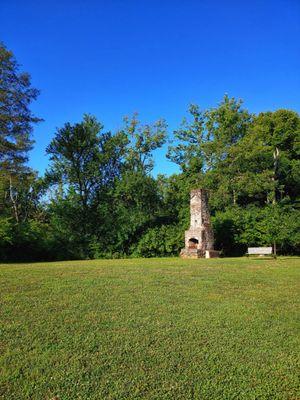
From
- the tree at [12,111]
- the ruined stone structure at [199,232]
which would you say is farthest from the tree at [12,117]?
the ruined stone structure at [199,232]

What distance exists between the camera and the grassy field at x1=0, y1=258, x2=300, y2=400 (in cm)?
358

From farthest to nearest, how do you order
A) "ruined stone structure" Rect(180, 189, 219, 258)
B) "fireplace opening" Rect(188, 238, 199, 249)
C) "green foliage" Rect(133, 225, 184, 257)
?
"green foliage" Rect(133, 225, 184, 257) → "fireplace opening" Rect(188, 238, 199, 249) → "ruined stone structure" Rect(180, 189, 219, 258)

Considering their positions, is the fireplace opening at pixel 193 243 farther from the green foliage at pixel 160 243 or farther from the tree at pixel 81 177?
the tree at pixel 81 177

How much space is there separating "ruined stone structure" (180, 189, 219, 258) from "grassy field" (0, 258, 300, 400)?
9.79m

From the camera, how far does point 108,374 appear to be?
379cm

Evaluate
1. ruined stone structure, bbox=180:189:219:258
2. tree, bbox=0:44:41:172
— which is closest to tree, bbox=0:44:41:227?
tree, bbox=0:44:41:172

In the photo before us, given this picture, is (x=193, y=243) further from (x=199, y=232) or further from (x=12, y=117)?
(x=12, y=117)

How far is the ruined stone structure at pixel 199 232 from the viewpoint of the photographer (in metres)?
17.7

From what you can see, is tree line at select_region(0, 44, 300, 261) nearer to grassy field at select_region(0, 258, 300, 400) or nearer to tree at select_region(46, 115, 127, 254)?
tree at select_region(46, 115, 127, 254)

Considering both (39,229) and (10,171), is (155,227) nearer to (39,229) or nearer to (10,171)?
(39,229)

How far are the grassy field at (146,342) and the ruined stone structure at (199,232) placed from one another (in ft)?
32.1

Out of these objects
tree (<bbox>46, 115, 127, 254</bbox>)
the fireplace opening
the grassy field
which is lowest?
the grassy field

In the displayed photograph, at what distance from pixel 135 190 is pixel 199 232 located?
644cm

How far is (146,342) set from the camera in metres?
4.61
